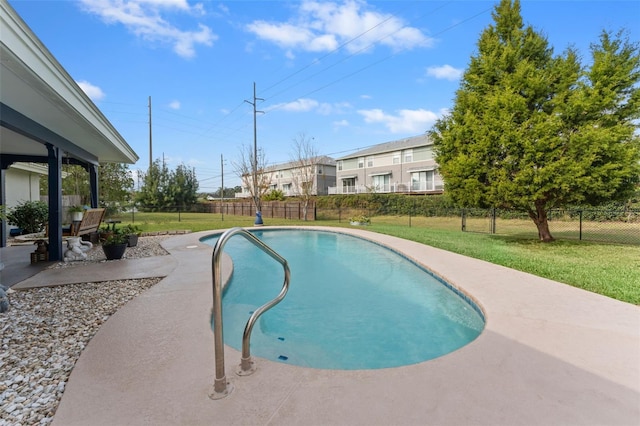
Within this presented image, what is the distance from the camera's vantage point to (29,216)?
11.0 m

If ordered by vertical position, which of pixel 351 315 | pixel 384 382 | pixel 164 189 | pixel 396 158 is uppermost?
pixel 396 158

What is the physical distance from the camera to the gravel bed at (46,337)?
1.97 m

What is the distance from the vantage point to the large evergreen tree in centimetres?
763

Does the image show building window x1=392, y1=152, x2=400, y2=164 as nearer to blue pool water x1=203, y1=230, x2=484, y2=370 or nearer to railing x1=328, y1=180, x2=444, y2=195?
railing x1=328, y1=180, x2=444, y2=195

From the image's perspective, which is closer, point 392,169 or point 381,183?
point 392,169

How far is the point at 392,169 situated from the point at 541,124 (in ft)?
68.5

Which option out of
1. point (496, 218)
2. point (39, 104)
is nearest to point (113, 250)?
point (39, 104)

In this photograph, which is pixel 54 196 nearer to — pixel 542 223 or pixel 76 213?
pixel 76 213

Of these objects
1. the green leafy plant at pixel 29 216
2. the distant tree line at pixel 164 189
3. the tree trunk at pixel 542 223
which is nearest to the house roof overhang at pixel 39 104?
the green leafy plant at pixel 29 216

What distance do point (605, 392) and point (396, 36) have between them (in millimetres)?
15442

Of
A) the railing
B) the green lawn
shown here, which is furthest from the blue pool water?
the railing

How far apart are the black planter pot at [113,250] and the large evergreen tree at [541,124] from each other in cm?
917

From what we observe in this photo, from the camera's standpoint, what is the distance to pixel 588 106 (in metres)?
7.71

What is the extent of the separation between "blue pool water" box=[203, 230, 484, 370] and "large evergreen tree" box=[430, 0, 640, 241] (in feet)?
12.6
